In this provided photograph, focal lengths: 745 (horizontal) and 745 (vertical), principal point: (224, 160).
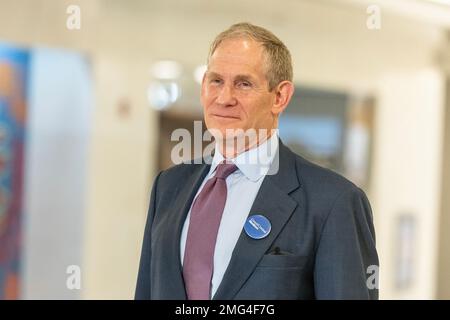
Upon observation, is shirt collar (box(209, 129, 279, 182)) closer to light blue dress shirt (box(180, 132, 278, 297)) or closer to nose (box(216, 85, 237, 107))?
light blue dress shirt (box(180, 132, 278, 297))

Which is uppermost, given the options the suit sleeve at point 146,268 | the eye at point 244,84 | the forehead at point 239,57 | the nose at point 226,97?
the forehead at point 239,57

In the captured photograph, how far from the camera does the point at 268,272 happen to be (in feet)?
4.59

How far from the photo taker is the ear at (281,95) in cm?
149

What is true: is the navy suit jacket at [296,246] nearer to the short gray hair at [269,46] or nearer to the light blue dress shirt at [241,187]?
the light blue dress shirt at [241,187]

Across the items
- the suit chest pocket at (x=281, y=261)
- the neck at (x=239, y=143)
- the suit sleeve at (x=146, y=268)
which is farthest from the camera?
the suit sleeve at (x=146, y=268)

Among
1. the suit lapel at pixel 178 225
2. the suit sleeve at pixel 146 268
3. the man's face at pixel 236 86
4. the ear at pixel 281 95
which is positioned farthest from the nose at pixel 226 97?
the suit sleeve at pixel 146 268

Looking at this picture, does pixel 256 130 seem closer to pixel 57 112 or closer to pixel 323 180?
pixel 323 180

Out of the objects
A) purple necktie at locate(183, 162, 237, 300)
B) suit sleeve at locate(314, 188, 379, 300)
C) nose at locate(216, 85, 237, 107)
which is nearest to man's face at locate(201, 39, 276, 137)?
nose at locate(216, 85, 237, 107)

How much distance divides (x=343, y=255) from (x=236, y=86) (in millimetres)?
382

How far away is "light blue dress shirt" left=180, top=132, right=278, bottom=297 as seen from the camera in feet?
4.82

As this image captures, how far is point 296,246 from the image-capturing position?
142 centimetres

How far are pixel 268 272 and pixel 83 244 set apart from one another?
13.3 ft

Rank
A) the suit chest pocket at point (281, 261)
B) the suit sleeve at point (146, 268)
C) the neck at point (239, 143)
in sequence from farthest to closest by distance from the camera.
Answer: the suit sleeve at point (146, 268) < the neck at point (239, 143) < the suit chest pocket at point (281, 261)

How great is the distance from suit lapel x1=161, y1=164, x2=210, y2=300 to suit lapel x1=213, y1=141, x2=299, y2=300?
0.27ft
